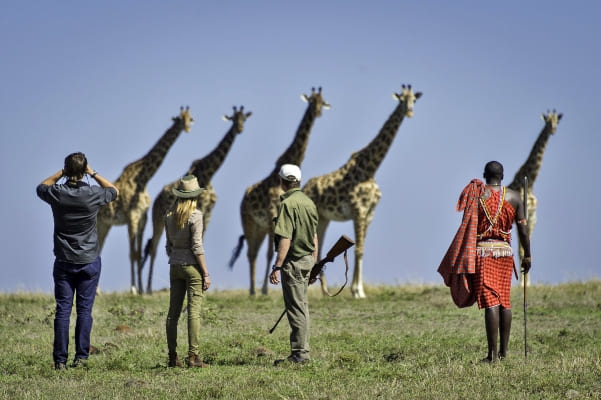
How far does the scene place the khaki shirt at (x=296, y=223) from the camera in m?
8.92

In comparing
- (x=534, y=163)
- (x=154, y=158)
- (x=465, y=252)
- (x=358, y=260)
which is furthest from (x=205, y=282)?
(x=534, y=163)

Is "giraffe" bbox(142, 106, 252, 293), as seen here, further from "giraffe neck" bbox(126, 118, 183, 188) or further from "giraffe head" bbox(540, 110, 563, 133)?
"giraffe head" bbox(540, 110, 563, 133)

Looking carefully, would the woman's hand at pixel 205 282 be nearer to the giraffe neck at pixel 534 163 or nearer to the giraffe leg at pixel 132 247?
the giraffe leg at pixel 132 247

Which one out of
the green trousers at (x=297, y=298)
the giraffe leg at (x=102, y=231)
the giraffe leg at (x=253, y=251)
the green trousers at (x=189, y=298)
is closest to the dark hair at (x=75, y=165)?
A: the green trousers at (x=189, y=298)

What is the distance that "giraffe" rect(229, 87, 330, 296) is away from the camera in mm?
19500

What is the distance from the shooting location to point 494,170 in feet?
30.0

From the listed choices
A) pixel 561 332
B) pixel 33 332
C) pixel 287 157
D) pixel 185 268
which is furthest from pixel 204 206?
pixel 185 268

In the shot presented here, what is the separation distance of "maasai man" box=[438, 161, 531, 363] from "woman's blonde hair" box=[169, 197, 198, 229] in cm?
253

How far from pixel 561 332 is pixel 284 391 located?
544 centimetres

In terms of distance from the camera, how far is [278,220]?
8.95m

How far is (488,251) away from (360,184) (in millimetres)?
9856

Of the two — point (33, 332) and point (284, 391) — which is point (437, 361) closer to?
point (284, 391)

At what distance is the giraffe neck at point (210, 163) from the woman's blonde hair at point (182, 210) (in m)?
10.5

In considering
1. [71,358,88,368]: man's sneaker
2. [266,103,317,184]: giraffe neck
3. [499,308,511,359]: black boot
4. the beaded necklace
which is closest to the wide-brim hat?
[71,358,88,368]: man's sneaker
